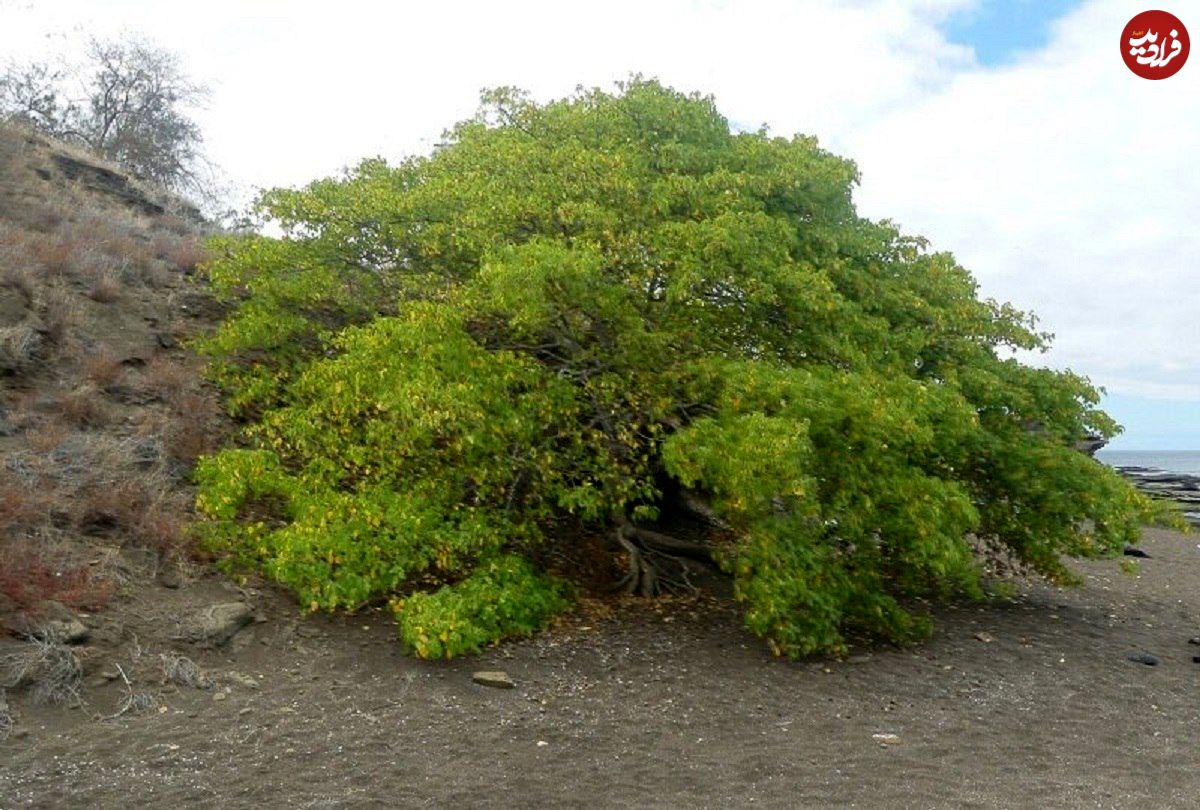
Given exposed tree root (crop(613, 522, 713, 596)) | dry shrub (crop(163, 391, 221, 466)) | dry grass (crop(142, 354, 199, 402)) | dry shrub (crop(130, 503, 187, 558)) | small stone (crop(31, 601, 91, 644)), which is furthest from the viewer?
dry grass (crop(142, 354, 199, 402))

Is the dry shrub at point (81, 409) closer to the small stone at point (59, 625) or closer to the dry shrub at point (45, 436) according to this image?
the dry shrub at point (45, 436)

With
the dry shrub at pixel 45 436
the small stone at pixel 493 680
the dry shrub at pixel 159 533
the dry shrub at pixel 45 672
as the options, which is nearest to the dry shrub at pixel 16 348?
the dry shrub at pixel 45 436

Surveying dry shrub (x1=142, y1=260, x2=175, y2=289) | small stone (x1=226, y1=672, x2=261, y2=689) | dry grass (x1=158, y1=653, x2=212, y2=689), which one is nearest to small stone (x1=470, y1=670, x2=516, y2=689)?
small stone (x1=226, y1=672, x2=261, y2=689)

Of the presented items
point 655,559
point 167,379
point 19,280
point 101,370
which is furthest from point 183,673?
point 19,280

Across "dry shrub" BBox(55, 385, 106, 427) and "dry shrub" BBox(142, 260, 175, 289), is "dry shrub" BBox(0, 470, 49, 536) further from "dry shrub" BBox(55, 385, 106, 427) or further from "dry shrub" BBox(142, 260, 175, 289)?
"dry shrub" BBox(142, 260, 175, 289)

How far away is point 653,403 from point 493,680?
3.45 metres

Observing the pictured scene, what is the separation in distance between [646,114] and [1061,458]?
21.7 feet

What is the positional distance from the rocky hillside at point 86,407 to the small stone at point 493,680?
359cm

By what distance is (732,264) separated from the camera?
34.1ft

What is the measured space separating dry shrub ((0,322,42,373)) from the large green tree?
3.03m

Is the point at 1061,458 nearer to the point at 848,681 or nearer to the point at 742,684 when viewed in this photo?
the point at 848,681

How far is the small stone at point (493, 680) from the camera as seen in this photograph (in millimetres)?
9312

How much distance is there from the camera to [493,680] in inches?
367

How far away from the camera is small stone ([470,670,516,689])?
931 cm
